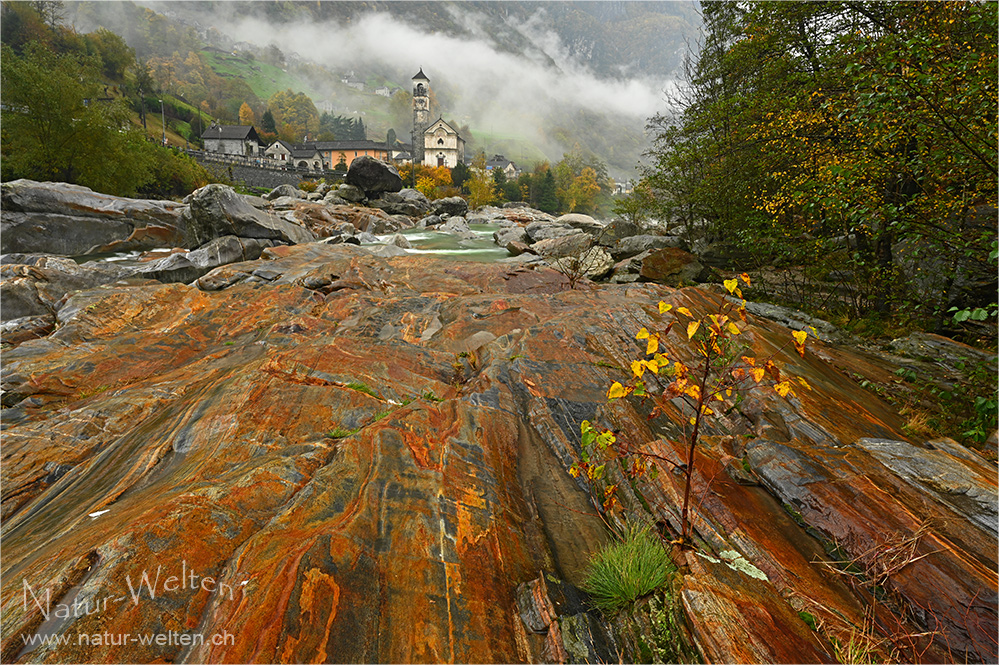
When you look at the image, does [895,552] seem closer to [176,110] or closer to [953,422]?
[953,422]

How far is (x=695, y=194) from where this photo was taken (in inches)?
679

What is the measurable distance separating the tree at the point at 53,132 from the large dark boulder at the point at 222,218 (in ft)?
66.8

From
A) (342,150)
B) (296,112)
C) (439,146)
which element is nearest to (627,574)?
(342,150)

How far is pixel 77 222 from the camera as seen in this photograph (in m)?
23.0

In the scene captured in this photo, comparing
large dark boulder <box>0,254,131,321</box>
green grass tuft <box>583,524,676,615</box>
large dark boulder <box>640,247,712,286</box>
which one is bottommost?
large dark boulder <box>0,254,131,321</box>

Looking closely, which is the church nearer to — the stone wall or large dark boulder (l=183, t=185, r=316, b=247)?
the stone wall

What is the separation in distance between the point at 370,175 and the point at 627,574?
57.7 meters

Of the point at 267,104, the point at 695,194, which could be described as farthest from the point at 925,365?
the point at 267,104

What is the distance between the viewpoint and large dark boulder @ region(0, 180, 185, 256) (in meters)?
21.4

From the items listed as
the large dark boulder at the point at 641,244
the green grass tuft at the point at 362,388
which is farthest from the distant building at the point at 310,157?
the green grass tuft at the point at 362,388

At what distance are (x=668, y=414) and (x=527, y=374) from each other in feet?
7.64

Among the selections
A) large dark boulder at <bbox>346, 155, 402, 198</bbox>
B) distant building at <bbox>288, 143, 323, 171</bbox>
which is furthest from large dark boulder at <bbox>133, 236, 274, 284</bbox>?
distant building at <bbox>288, 143, 323, 171</bbox>

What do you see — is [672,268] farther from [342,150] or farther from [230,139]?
[342,150]

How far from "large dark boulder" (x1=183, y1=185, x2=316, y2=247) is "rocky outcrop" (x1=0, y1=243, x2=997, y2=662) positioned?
13.7m
